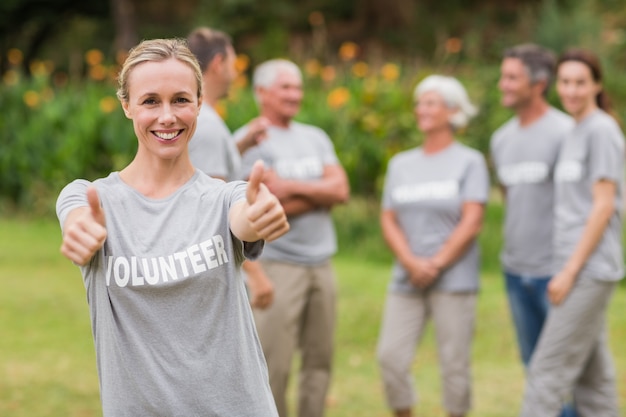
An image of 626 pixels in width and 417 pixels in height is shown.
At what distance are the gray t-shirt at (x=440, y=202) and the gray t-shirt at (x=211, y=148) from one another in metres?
1.75

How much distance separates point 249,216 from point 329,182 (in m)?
3.11

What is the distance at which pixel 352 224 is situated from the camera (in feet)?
38.8

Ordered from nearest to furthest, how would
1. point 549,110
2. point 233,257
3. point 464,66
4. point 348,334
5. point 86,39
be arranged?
point 233,257 < point 549,110 < point 348,334 < point 464,66 < point 86,39

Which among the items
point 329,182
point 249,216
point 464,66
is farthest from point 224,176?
point 464,66

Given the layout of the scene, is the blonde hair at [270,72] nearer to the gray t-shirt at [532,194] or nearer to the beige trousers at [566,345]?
the gray t-shirt at [532,194]

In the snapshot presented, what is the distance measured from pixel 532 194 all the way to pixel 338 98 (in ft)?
20.1

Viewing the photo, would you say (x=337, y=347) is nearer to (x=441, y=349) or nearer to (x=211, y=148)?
(x=441, y=349)

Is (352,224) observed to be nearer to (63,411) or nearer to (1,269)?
(1,269)

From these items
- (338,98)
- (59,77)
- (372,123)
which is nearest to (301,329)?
(338,98)

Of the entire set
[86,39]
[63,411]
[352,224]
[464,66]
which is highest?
[86,39]

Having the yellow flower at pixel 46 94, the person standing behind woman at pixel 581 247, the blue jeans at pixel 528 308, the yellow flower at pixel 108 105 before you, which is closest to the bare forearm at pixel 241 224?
→ the person standing behind woman at pixel 581 247

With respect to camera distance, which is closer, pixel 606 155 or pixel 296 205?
pixel 606 155

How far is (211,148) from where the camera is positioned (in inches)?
174

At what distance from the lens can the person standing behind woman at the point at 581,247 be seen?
5266 millimetres
